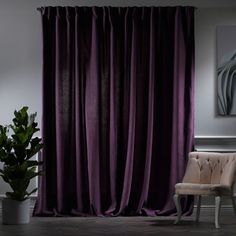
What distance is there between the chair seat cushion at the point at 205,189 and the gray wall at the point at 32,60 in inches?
44.2

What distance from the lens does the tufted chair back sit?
18.7ft

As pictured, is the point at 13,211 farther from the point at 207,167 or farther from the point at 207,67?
the point at 207,67

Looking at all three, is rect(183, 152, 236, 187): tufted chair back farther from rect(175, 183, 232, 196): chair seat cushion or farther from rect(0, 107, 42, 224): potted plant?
rect(0, 107, 42, 224): potted plant

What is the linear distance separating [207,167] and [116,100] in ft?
4.10

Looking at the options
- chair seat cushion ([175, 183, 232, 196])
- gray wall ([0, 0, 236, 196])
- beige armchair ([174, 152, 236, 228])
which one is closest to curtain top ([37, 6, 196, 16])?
gray wall ([0, 0, 236, 196])

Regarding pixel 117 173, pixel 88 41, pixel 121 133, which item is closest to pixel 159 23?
pixel 88 41

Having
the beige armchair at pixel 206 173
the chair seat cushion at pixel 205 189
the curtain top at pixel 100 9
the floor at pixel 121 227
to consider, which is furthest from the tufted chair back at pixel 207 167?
the curtain top at pixel 100 9

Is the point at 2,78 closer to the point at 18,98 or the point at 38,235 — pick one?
the point at 18,98

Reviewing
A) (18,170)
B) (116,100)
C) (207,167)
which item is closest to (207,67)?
(116,100)

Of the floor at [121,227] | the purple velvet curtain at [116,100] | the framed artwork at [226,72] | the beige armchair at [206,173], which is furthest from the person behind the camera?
the framed artwork at [226,72]

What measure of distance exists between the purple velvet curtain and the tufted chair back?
1.45ft

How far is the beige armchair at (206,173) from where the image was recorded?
5.42 m

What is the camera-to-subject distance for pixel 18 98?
6.43 meters

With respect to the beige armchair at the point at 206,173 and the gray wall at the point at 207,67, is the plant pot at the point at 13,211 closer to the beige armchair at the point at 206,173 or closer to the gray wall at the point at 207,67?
the beige armchair at the point at 206,173
